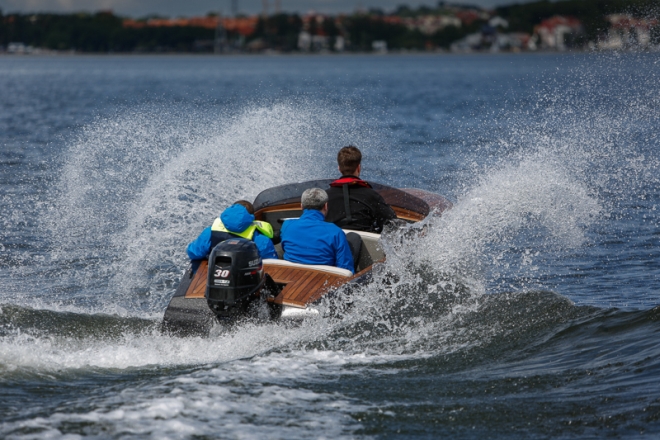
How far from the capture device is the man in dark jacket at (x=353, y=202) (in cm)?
848

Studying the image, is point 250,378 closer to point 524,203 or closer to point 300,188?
point 300,188

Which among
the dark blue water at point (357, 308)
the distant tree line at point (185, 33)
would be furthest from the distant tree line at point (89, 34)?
the dark blue water at point (357, 308)

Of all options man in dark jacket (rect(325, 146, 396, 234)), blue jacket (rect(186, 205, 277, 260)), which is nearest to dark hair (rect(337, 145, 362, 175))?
man in dark jacket (rect(325, 146, 396, 234))

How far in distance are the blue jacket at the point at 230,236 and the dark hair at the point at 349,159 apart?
4.01ft

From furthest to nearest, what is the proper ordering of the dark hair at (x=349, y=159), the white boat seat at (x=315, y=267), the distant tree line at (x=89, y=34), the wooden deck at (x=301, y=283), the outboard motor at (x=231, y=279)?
the distant tree line at (x=89, y=34)
the dark hair at (x=349, y=159)
the white boat seat at (x=315, y=267)
the wooden deck at (x=301, y=283)
the outboard motor at (x=231, y=279)

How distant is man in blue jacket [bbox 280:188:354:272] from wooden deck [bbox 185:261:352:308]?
0.54ft

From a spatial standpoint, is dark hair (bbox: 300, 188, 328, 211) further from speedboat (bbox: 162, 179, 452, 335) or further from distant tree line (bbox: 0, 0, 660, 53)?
distant tree line (bbox: 0, 0, 660, 53)

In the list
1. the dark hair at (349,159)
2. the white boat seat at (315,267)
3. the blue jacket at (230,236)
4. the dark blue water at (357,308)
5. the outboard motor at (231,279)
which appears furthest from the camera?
the dark hair at (349,159)

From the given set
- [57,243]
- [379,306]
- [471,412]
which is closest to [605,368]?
[471,412]

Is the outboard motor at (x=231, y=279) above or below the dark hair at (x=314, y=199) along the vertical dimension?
below

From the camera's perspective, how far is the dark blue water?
215 inches

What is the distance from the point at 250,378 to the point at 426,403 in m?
1.28

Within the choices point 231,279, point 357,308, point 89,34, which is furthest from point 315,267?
point 89,34

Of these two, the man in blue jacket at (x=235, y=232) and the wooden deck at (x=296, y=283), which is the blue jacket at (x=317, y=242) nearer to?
the wooden deck at (x=296, y=283)
